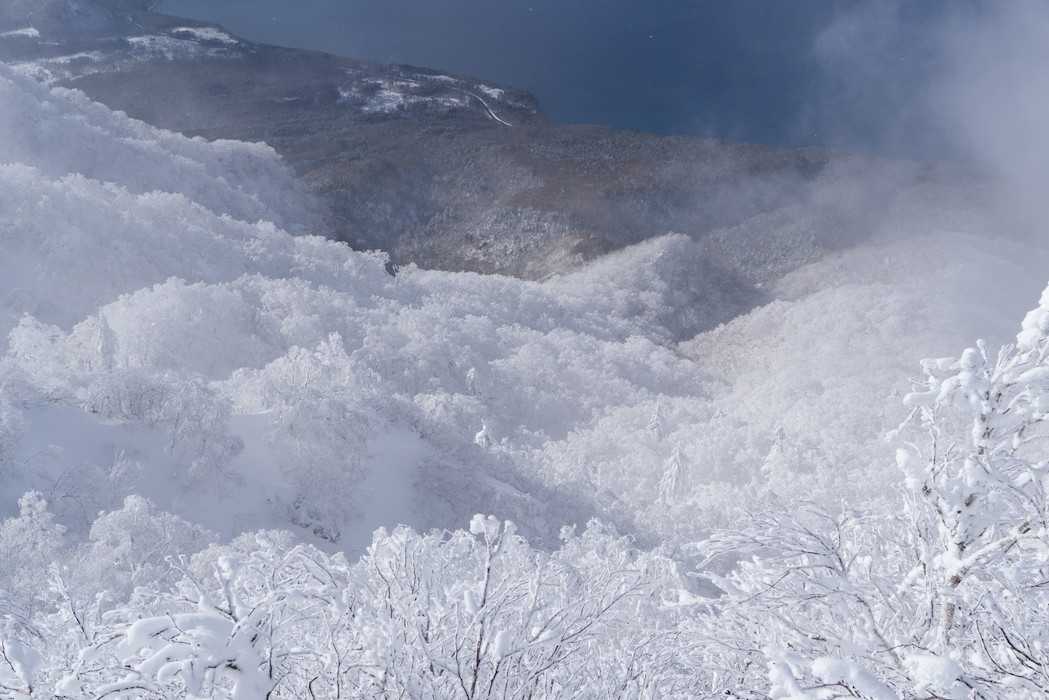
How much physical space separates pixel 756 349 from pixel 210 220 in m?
25.6

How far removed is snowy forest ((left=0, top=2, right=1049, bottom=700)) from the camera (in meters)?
3.49

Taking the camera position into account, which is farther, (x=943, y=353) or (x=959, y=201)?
(x=959, y=201)

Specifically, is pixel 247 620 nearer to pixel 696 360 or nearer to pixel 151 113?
pixel 696 360

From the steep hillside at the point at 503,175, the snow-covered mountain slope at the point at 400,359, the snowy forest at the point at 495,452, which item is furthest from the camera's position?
the steep hillside at the point at 503,175

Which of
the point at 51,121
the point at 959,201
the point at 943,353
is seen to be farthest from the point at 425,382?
the point at 959,201

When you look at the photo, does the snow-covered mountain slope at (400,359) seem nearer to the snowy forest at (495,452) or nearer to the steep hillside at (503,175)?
the snowy forest at (495,452)

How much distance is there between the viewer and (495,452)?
1875 centimetres

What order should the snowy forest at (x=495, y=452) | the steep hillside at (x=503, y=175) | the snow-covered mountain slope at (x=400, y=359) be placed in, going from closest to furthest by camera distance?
the snowy forest at (x=495, y=452) → the snow-covered mountain slope at (x=400, y=359) → the steep hillside at (x=503, y=175)

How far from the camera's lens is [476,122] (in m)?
62.7

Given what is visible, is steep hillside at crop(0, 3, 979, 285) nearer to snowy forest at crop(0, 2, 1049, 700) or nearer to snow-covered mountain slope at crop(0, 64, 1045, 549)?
snowy forest at crop(0, 2, 1049, 700)

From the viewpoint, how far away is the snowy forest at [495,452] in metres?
3.49

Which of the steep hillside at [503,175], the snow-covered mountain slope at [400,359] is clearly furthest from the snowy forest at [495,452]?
the steep hillside at [503,175]

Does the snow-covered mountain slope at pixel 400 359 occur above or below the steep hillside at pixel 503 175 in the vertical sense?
below

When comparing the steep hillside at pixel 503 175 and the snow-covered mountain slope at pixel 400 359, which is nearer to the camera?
the snow-covered mountain slope at pixel 400 359
